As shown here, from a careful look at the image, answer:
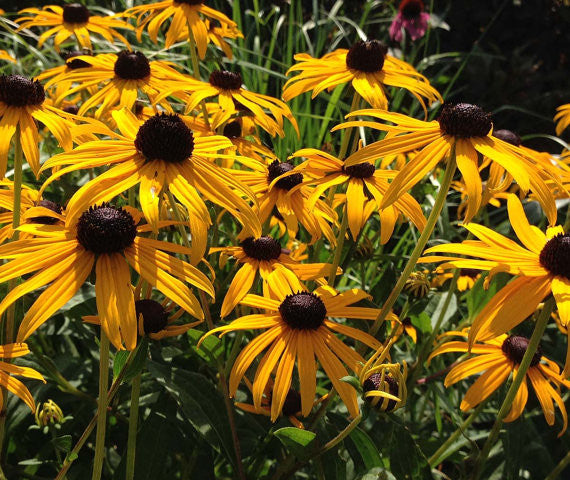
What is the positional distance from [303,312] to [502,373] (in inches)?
18.1

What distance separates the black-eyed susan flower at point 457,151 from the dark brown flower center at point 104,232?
32 centimetres

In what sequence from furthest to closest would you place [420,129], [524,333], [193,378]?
[524,333], [193,378], [420,129]

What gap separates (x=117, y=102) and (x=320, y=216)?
0.57m

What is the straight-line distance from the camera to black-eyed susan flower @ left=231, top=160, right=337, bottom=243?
1.24 m

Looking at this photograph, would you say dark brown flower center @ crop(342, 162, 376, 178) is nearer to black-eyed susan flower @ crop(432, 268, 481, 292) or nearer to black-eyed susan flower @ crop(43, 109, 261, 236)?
black-eyed susan flower @ crop(43, 109, 261, 236)

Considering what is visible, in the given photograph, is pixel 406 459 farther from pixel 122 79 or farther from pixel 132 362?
pixel 122 79

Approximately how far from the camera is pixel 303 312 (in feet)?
3.40

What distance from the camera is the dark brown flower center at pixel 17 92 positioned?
3.62ft

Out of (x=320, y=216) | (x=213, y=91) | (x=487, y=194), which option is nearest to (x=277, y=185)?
(x=320, y=216)

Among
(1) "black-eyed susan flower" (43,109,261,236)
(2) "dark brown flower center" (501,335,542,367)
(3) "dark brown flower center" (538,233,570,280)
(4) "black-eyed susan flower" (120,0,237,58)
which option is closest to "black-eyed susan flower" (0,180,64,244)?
(1) "black-eyed susan flower" (43,109,261,236)

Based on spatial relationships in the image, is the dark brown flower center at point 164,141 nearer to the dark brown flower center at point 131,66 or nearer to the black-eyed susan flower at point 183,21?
the dark brown flower center at point 131,66

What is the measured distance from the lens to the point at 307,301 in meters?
1.05

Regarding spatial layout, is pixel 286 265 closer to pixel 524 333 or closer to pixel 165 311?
pixel 165 311

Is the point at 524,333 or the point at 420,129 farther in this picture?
the point at 524,333
